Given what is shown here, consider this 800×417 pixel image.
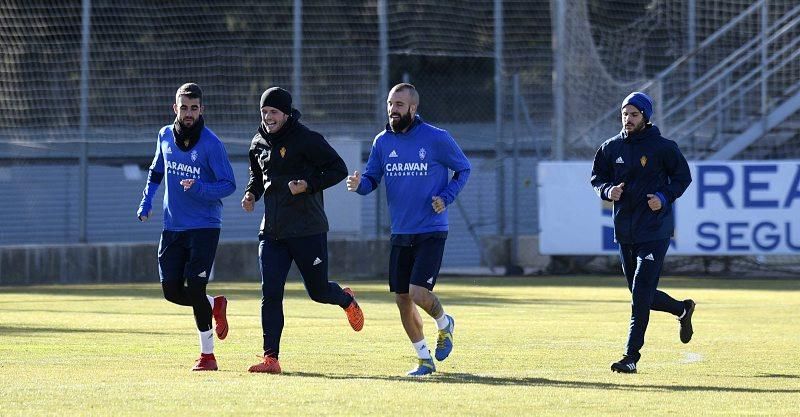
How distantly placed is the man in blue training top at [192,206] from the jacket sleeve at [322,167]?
1.95ft

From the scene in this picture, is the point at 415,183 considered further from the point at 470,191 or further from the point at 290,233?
the point at 470,191

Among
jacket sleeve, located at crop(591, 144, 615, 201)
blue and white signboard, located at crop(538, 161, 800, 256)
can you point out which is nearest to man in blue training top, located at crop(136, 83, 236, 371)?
jacket sleeve, located at crop(591, 144, 615, 201)

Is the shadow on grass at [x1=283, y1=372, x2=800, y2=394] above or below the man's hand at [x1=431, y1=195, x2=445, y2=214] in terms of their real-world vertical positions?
below

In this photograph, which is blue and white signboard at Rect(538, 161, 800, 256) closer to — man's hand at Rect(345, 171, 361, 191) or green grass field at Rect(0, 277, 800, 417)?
green grass field at Rect(0, 277, 800, 417)

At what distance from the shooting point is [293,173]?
34.7 feet

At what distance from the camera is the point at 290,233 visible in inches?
416

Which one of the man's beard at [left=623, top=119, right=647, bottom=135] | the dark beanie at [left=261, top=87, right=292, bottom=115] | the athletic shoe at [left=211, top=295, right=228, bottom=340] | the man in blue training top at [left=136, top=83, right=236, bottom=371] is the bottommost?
the athletic shoe at [left=211, top=295, right=228, bottom=340]

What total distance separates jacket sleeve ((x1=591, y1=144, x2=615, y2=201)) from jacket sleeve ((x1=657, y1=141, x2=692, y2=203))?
1.32 feet

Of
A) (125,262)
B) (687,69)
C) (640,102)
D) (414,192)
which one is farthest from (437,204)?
(687,69)

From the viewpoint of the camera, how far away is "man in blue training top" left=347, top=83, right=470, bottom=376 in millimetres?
10562

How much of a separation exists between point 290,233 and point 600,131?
56.6 ft

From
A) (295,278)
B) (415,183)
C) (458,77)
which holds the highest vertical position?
(458,77)

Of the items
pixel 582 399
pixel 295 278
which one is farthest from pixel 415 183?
pixel 295 278

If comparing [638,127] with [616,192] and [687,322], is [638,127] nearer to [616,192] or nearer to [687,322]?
[616,192]
